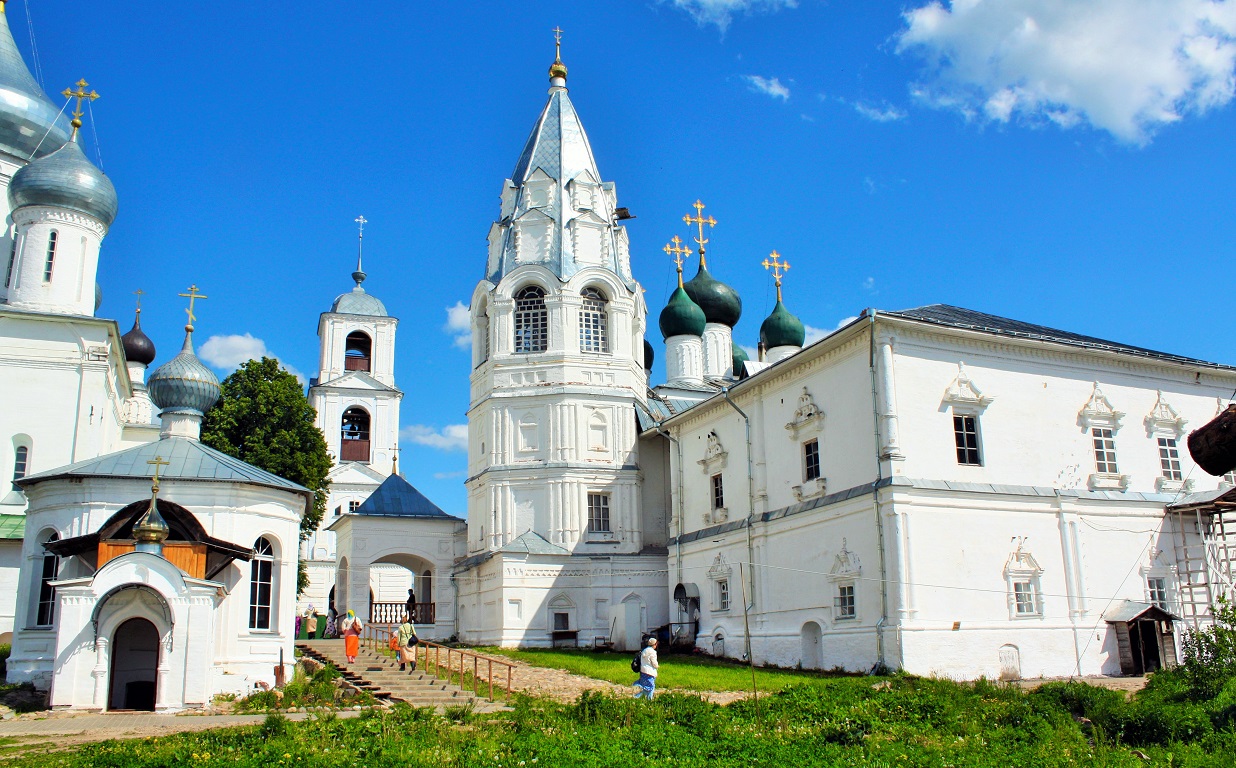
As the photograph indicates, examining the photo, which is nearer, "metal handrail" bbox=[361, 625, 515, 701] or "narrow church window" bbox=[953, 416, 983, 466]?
"metal handrail" bbox=[361, 625, 515, 701]

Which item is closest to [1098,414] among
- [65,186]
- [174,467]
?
[174,467]

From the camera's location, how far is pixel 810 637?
20734 mm

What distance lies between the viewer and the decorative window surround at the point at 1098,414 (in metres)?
20.8

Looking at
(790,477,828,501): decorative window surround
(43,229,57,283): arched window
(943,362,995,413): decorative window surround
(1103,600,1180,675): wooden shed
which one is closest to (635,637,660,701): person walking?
(790,477,828,501): decorative window surround

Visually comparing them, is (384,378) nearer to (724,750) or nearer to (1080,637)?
(1080,637)

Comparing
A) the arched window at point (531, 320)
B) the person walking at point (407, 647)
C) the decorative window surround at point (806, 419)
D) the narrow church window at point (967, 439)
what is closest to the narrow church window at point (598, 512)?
the arched window at point (531, 320)

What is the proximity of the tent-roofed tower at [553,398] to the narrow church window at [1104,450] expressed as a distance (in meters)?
11.4

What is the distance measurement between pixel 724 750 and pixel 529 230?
70.6ft

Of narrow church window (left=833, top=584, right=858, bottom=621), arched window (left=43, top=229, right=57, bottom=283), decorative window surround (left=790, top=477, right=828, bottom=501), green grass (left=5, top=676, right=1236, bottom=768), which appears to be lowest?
green grass (left=5, top=676, right=1236, bottom=768)

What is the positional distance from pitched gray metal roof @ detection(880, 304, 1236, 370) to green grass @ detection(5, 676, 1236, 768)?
9067mm

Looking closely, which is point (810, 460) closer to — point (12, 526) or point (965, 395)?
point (965, 395)

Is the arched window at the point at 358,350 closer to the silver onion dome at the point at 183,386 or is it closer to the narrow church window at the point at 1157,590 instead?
the silver onion dome at the point at 183,386

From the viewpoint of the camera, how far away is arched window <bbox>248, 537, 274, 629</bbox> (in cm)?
1839

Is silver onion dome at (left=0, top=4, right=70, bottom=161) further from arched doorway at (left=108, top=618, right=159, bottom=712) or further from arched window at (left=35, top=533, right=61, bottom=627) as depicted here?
arched doorway at (left=108, top=618, right=159, bottom=712)
